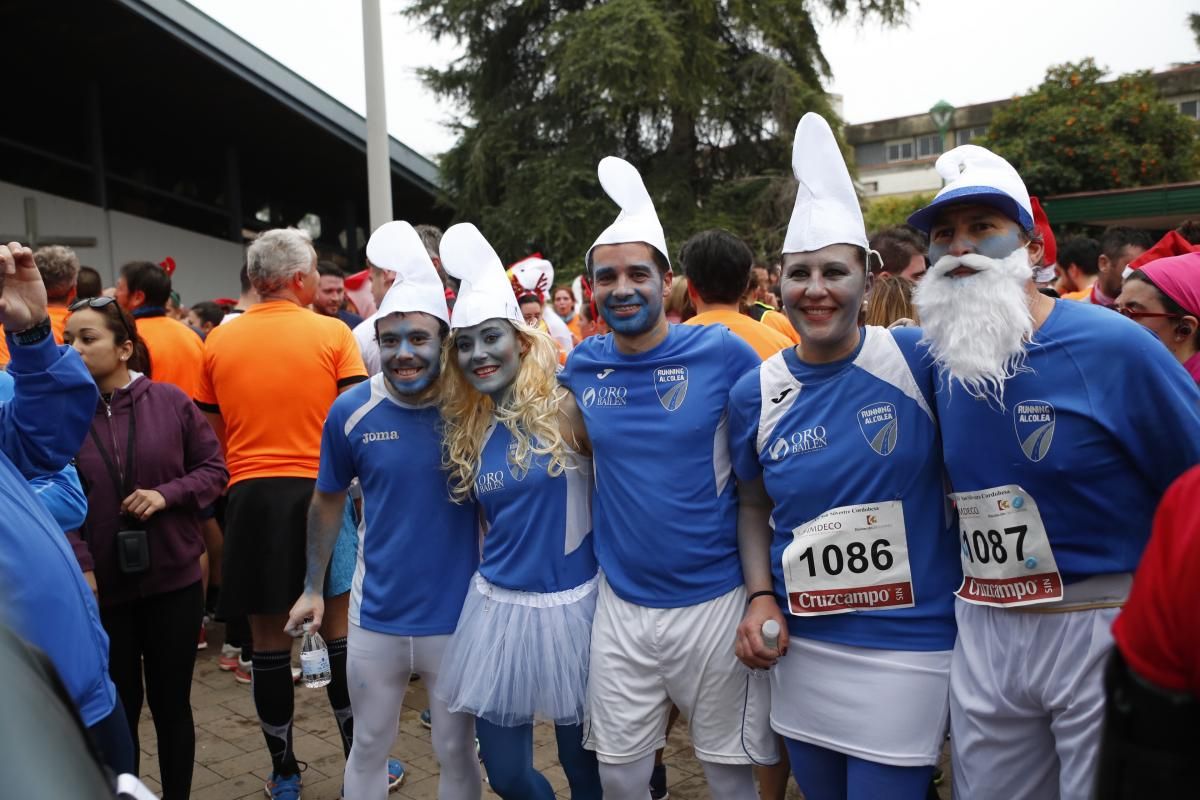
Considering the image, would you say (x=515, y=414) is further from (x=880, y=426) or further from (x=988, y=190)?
(x=988, y=190)

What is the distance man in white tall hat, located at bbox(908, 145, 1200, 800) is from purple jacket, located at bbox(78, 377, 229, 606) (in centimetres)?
274

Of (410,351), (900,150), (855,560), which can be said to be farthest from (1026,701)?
(900,150)

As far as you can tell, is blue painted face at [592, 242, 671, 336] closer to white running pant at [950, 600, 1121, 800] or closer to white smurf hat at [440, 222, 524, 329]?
white smurf hat at [440, 222, 524, 329]

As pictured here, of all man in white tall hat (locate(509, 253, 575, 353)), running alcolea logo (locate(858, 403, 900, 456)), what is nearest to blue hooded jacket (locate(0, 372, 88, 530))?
running alcolea logo (locate(858, 403, 900, 456))

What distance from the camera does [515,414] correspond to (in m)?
3.04

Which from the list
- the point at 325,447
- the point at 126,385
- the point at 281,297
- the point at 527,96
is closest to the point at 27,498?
the point at 325,447

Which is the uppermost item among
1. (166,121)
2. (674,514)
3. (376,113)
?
(166,121)

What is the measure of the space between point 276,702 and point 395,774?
1.97 ft

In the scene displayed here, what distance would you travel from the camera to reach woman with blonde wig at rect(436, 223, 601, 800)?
115 inches

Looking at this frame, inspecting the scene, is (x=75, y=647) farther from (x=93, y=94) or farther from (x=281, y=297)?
(x=93, y=94)

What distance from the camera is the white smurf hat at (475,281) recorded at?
3.10 metres

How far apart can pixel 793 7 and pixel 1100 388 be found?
65.7 ft

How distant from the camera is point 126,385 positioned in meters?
3.77

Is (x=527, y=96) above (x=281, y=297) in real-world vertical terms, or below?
above
